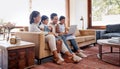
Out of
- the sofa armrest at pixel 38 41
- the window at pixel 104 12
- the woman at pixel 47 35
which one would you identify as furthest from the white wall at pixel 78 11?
the sofa armrest at pixel 38 41

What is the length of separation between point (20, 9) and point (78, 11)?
2521 mm

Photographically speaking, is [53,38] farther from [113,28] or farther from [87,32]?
[113,28]

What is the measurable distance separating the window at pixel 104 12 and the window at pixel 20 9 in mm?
1526

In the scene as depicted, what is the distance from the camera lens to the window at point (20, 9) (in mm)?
4254

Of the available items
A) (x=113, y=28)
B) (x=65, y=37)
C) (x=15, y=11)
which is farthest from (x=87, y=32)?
(x=15, y=11)

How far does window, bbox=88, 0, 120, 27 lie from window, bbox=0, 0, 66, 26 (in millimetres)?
1526

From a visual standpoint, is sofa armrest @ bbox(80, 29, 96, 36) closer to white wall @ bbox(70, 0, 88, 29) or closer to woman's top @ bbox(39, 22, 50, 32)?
white wall @ bbox(70, 0, 88, 29)

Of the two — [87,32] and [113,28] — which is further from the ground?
[113,28]

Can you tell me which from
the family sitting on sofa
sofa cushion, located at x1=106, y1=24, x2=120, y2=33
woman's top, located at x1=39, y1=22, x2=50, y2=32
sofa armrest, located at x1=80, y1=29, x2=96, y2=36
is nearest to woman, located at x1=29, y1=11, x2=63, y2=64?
the family sitting on sofa

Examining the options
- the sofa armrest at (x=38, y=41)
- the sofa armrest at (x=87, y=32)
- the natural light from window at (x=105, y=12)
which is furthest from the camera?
the natural light from window at (x=105, y=12)

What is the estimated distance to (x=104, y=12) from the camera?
545 cm

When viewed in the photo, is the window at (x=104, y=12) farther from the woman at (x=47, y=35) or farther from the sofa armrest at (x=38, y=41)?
the sofa armrest at (x=38, y=41)

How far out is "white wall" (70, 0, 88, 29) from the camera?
588 centimetres

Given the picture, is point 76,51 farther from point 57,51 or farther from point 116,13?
point 116,13
